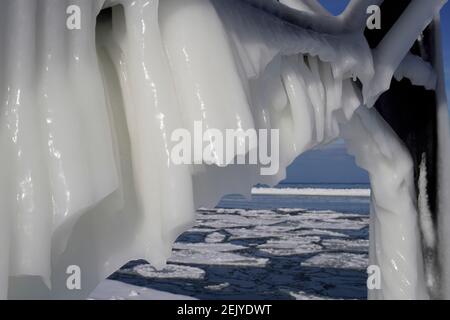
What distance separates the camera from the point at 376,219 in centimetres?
197

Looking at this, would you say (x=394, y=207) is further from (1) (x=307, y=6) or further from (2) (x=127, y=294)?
(2) (x=127, y=294)

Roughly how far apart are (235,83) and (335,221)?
6.85 meters

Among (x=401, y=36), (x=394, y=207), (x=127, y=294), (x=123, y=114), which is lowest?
(x=127, y=294)

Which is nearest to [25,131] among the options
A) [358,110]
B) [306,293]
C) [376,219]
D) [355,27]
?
[355,27]

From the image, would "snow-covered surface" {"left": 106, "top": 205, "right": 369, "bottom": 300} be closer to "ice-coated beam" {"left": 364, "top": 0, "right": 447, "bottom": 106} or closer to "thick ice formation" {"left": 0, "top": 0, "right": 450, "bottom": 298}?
"ice-coated beam" {"left": 364, "top": 0, "right": 447, "bottom": 106}

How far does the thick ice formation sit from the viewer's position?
2.53 ft

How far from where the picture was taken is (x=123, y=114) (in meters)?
0.95

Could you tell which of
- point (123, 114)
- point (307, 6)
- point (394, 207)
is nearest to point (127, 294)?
point (394, 207)

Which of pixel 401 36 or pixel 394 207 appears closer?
pixel 401 36

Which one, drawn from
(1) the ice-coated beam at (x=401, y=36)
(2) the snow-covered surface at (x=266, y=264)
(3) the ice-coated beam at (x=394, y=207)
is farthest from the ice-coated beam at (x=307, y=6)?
(2) the snow-covered surface at (x=266, y=264)

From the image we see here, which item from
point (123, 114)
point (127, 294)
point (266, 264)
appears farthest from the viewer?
point (266, 264)

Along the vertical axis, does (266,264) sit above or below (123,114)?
below

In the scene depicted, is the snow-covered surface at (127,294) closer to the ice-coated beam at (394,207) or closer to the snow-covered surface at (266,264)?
the snow-covered surface at (266,264)

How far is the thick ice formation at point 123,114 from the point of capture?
0.77 meters
